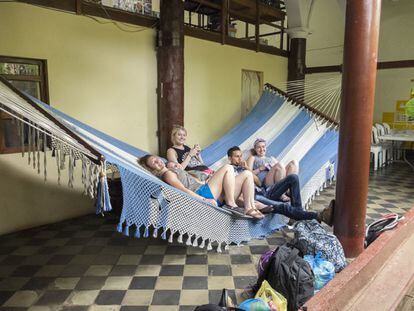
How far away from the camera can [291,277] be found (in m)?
1.51

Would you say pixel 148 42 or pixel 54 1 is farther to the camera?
pixel 148 42

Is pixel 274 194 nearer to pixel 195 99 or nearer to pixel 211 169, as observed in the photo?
Answer: pixel 211 169

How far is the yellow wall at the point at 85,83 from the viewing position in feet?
7.84

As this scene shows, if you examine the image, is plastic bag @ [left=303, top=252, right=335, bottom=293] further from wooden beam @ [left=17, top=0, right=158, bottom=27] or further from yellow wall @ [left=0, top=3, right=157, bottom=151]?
wooden beam @ [left=17, top=0, right=158, bottom=27]

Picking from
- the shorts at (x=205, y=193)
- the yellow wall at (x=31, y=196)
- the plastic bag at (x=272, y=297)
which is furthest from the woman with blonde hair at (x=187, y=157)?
the plastic bag at (x=272, y=297)

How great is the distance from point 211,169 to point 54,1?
175 cm

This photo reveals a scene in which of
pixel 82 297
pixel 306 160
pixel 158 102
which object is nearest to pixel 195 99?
pixel 158 102

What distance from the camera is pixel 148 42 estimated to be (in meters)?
3.12

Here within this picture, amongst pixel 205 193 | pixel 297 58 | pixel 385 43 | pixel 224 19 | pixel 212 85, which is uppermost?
pixel 385 43

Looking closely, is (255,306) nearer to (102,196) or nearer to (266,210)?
(102,196)

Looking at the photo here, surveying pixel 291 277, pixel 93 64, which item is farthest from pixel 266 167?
pixel 93 64

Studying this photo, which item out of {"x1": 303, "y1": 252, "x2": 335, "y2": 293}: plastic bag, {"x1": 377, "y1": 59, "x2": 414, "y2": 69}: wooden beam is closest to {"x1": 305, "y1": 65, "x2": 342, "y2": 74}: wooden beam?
{"x1": 377, "y1": 59, "x2": 414, "y2": 69}: wooden beam

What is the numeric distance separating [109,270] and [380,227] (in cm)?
168

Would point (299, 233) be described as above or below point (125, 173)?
below
